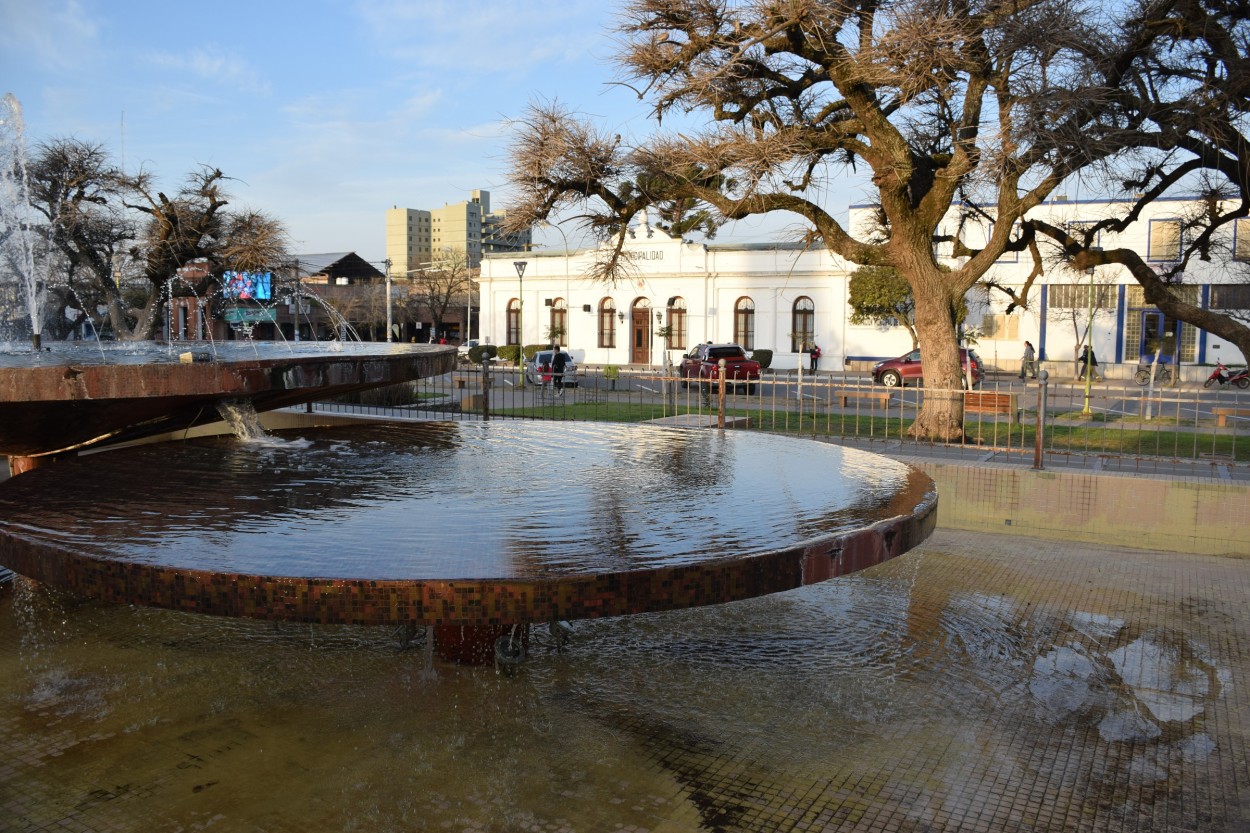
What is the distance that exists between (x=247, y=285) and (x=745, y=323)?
2281 centimetres

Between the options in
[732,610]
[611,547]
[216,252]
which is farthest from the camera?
[216,252]

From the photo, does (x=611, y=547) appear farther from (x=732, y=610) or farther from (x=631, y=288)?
(x=631, y=288)

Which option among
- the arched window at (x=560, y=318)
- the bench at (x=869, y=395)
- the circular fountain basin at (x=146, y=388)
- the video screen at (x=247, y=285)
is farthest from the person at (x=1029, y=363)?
the circular fountain basin at (x=146, y=388)

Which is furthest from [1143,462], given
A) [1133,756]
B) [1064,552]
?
[1133,756]

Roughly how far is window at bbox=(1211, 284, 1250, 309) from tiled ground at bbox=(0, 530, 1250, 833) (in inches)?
1534

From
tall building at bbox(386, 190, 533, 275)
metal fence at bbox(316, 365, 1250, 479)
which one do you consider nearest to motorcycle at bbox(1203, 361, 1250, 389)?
metal fence at bbox(316, 365, 1250, 479)

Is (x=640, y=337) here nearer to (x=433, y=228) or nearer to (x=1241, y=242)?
(x=1241, y=242)

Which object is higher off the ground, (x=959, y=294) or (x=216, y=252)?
(x=216, y=252)

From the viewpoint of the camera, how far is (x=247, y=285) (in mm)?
39188

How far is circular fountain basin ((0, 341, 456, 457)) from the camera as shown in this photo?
493 cm

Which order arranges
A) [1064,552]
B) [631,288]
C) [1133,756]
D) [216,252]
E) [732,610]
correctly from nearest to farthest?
[1133,756]
[732,610]
[1064,552]
[216,252]
[631,288]

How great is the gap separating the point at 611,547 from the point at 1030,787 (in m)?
2.08

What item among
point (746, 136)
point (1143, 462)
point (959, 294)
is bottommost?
point (1143, 462)

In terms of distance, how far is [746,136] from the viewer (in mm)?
14625
